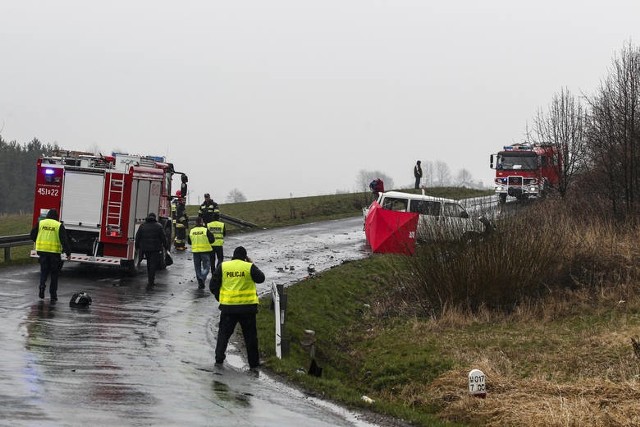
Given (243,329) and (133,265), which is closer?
(243,329)

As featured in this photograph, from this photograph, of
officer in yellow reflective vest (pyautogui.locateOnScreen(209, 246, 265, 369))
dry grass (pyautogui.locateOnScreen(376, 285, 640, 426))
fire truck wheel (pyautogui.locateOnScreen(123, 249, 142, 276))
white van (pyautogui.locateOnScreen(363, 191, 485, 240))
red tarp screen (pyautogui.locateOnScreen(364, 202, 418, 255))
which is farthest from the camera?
red tarp screen (pyautogui.locateOnScreen(364, 202, 418, 255))

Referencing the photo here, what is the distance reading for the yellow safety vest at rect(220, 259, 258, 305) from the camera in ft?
42.0

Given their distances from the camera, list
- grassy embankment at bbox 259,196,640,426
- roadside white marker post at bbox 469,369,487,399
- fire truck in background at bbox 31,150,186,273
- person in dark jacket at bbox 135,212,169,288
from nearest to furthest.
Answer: grassy embankment at bbox 259,196,640,426 < roadside white marker post at bbox 469,369,487,399 < person in dark jacket at bbox 135,212,169,288 < fire truck in background at bbox 31,150,186,273

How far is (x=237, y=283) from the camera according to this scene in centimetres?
1281

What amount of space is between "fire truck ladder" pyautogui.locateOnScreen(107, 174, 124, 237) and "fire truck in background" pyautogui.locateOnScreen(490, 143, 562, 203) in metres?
20.3

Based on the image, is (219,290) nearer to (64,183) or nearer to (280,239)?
(64,183)

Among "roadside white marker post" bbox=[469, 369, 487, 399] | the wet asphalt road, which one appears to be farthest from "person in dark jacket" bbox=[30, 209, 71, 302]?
"roadside white marker post" bbox=[469, 369, 487, 399]

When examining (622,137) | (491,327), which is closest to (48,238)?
(491,327)

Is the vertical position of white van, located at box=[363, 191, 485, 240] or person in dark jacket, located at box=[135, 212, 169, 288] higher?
white van, located at box=[363, 191, 485, 240]

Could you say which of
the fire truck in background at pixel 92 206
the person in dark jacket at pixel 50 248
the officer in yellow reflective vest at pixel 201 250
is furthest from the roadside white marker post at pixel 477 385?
the fire truck in background at pixel 92 206

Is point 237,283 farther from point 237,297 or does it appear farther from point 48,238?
point 48,238

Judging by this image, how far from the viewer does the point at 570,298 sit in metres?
20.1

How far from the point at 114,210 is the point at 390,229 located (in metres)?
9.10

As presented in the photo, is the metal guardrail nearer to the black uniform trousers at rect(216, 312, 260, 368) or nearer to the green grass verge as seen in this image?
the green grass verge
